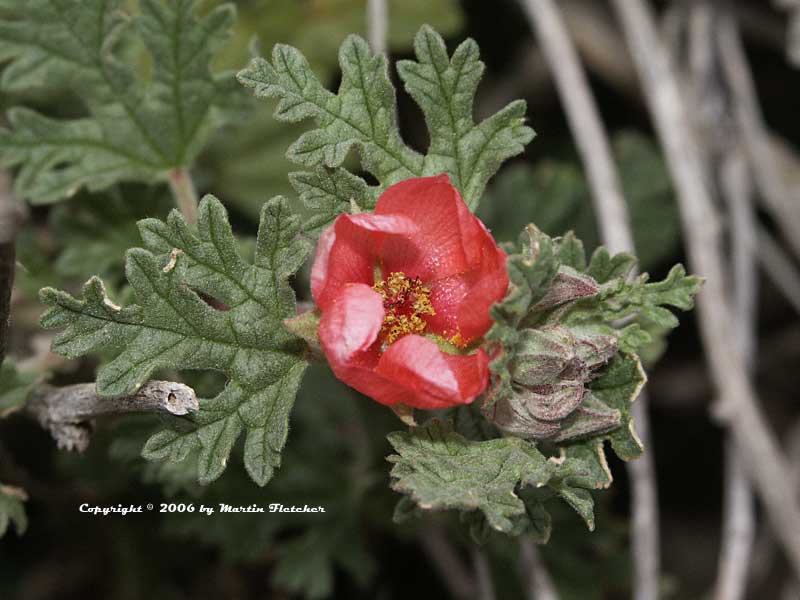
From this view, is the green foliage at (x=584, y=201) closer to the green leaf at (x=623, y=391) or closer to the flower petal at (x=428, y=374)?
the green leaf at (x=623, y=391)

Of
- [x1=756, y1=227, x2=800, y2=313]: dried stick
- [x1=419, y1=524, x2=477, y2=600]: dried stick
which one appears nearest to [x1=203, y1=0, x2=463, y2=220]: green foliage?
[x1=419, y1=524, x2=477, y2=600]: dried stick

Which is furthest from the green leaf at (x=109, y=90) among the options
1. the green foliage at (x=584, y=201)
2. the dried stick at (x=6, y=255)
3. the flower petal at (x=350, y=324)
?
the green foliage at (x=584, y=201)

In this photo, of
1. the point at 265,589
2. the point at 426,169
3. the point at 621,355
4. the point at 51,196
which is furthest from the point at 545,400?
the point at 265,589

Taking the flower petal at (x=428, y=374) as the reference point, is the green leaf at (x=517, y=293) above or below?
above

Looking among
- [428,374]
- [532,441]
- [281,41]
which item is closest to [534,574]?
[532,441]

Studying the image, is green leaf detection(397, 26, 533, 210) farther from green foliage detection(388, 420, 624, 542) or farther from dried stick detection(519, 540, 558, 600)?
dried stick detection(519, 540, 558, 600)

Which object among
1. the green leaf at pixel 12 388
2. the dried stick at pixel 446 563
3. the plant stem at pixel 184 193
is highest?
the plant stem at pixel 184 193

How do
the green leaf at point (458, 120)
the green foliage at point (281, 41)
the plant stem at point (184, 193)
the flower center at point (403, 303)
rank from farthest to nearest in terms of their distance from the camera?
the green foliage at point (281, 41) → the plant stem at point (184, 193) → the green leaf at point (458, 120) → the flower center at point (403, 303)

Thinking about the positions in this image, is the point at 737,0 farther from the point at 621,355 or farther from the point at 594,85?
the point at 621,355
